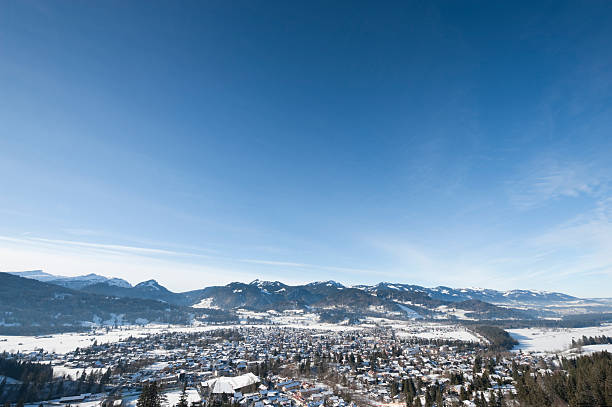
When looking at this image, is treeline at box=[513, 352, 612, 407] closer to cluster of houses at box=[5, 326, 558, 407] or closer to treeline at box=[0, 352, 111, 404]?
cluster of houses at box=[5, 326, 558, 407]

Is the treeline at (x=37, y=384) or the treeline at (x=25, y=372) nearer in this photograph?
the treeline at (x=37, y=384)

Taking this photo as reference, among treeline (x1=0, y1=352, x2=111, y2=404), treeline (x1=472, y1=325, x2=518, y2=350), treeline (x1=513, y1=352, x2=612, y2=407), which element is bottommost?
treeline (x1=472, y1=325, x2=518, y2=350)

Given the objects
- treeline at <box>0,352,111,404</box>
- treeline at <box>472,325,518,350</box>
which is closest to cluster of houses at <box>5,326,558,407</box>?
treeline at <box>0,352,111,404</box>

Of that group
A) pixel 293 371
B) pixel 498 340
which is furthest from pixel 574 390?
pixel 498 340

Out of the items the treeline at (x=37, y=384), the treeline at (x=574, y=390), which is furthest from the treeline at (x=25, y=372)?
the treeline at (x=574, y=390)

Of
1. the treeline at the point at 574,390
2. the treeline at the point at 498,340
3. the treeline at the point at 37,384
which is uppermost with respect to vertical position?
the treeline at the point at 574,390

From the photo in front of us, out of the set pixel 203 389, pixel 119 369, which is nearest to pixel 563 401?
pixel 203 389

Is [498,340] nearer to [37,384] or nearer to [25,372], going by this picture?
[37,384]

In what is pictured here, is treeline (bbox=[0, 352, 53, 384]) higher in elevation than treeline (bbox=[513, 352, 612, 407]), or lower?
lower

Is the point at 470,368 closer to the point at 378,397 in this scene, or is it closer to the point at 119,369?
the point at 378,397

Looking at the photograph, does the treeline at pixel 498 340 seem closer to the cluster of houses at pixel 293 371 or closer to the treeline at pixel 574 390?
the cluster of houses at pixel 293 371
